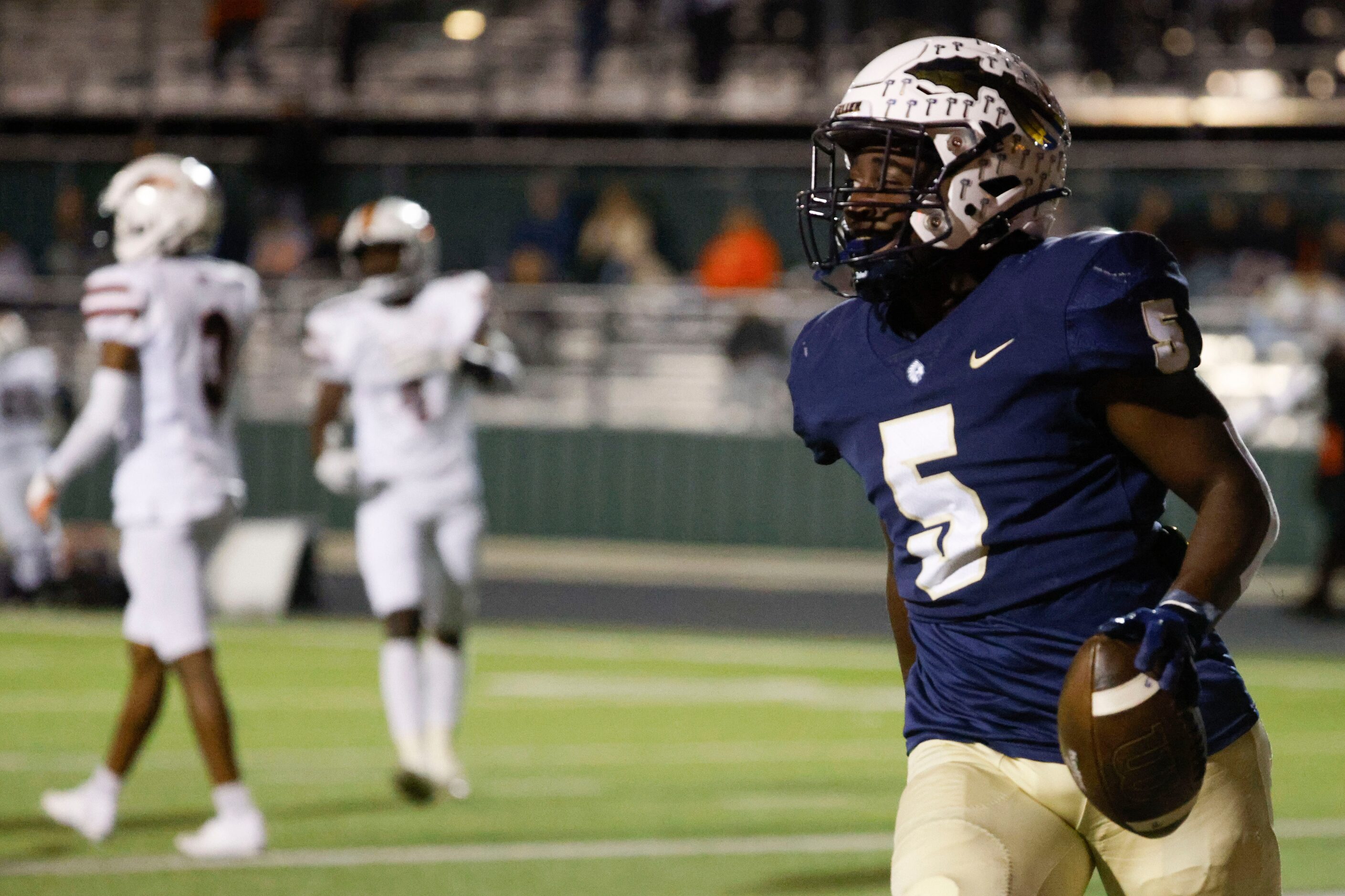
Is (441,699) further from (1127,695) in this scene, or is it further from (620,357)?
(620,357)

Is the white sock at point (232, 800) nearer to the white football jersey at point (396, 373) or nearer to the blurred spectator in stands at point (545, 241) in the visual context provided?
the white football jersey at point (396, 373)

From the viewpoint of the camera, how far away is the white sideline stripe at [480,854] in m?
5.41

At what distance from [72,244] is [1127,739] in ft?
56.3

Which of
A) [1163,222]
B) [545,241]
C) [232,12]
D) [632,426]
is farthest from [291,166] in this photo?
[1163,222]

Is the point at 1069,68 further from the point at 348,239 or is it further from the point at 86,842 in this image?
the point at 86,842

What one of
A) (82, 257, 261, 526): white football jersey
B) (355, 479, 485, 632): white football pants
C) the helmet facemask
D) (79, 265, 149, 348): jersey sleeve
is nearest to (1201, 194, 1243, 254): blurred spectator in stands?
(355, 479, 485, 632): white football pants

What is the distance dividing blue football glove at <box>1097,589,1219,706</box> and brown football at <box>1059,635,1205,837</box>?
13 millimetres

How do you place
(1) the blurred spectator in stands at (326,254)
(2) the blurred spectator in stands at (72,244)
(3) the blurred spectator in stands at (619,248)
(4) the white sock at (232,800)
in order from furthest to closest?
(2) the blurred spectator in stands at (72,244)
(1) the blurred spectator in stands at (326,254)
(3) the blurred spectator in stands at (619,248)
(4) the white sock at (232,800)

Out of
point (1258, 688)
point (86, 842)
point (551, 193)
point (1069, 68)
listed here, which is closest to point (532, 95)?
point (551, 193)

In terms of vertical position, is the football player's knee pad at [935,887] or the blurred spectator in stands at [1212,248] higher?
the blurred spectator in stands at [1212,248]

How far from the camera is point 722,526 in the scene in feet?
50.9

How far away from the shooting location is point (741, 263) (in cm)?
1548

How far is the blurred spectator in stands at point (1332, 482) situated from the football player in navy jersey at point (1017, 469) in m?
9.89

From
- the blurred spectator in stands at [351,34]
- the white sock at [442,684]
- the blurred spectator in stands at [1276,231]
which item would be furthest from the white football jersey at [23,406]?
the blurred spectator in stands at [1276,231]
